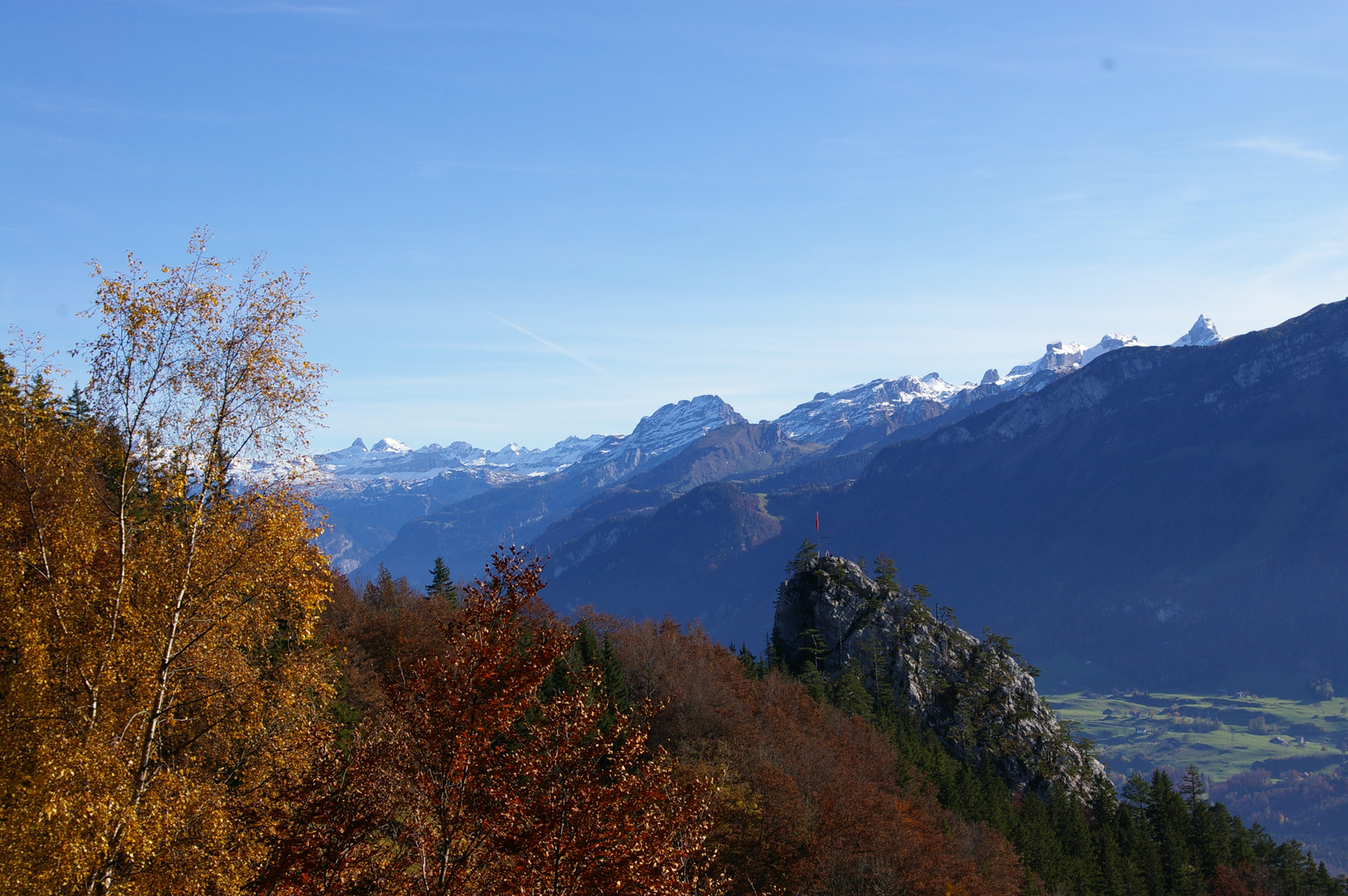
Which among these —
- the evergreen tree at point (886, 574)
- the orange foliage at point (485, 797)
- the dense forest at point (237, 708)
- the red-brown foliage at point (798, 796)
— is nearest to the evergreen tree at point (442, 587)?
the red-brown foliage at point (798, 796)

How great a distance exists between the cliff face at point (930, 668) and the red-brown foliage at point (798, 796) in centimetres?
4248

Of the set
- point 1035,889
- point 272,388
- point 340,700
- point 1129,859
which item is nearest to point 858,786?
point 1035,889

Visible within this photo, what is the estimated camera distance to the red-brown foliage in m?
63.7

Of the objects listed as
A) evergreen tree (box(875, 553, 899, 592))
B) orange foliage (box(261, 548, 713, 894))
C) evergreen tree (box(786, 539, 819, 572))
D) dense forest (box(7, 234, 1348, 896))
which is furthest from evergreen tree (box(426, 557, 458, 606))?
orange foliage (box(261, 548, 713, 894))

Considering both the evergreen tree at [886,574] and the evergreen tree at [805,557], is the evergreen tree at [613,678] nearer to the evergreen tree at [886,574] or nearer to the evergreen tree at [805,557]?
the evergreen tree at [805,557]

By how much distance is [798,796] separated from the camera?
2697 inches

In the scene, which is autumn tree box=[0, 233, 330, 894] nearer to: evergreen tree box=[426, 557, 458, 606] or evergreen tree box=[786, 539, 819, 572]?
evergreen tree box=[426, 557, 458, 606]

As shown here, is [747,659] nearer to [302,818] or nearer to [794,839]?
[794,839]

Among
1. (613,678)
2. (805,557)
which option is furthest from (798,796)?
(805,557)

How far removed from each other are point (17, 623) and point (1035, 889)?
95.7 meters

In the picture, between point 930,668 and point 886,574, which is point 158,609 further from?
point 886,574

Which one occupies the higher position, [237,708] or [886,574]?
[237,708]

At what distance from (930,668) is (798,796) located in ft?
315

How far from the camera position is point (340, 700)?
5956 centimetres
